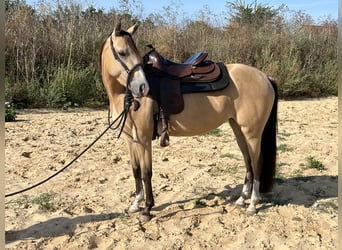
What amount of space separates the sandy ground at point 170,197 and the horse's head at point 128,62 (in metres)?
1.16

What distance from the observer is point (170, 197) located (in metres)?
3.96

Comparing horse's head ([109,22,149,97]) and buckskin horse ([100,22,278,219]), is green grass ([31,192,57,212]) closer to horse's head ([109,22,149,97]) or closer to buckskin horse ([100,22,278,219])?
buckskin horse ([100,22,278,219])

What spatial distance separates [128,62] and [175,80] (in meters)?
0.52

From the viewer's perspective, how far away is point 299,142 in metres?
6.00

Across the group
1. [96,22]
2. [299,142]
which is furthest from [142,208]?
[96,22]

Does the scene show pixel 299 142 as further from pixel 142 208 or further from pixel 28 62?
pixel 28 62

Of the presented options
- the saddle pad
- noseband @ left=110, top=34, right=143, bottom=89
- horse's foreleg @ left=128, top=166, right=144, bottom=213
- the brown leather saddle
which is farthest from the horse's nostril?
horse's foreleg @ left=128, top=166, right=144, bottom=213

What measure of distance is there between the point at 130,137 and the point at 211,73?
0.91 m

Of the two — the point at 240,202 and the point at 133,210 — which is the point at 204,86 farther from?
the point at 133,210

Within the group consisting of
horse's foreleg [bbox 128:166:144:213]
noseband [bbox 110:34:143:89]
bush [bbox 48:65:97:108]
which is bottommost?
horse's foreleg [bbox 128:166:144:213]

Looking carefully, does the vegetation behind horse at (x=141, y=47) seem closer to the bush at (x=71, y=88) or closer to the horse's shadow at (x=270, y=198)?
the bush at (x=71, y=88)

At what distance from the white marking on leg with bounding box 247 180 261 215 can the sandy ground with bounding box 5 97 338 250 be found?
80 millimetres

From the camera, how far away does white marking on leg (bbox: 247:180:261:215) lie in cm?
360

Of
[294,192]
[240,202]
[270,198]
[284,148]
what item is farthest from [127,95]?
[284,148]
